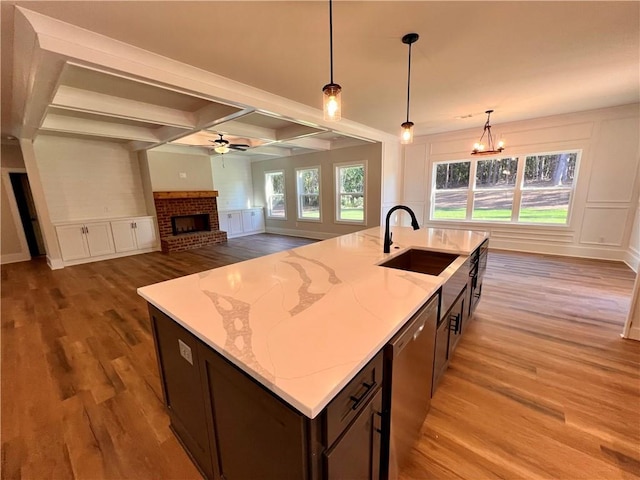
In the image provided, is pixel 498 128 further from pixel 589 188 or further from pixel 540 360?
pixel 540 360

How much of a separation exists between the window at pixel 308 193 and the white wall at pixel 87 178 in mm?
4109

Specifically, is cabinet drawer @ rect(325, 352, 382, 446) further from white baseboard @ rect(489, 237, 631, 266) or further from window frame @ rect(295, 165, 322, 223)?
window frame @ rect(295, 165, 322, 223)

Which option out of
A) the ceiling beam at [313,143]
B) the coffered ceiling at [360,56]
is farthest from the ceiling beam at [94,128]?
the ceiling beam at [313,143]

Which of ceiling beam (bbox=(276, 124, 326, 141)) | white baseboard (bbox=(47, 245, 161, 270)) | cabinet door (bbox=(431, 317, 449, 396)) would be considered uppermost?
ceiling beam (bbox=(276, 124, 326, 141))

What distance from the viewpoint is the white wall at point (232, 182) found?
8000 millimetres

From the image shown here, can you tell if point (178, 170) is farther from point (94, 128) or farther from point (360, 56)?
point (360, 56)

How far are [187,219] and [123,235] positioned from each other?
5.24 feet

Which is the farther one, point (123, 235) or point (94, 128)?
point (123, 235)

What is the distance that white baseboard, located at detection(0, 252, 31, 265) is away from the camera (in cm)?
530

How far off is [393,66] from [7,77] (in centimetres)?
396

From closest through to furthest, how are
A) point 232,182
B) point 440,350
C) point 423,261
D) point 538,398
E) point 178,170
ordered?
1. point 440,350
2. point 538,398
3. point 423,261
4. point 178,170
5. point 232,182

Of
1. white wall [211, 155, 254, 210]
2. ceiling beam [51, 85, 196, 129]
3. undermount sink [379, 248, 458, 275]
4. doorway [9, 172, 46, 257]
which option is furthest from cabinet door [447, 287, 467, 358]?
doorway [9, 172, 46, 257]

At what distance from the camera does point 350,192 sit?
22.2 feet

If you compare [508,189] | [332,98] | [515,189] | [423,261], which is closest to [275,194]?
[508,189]
